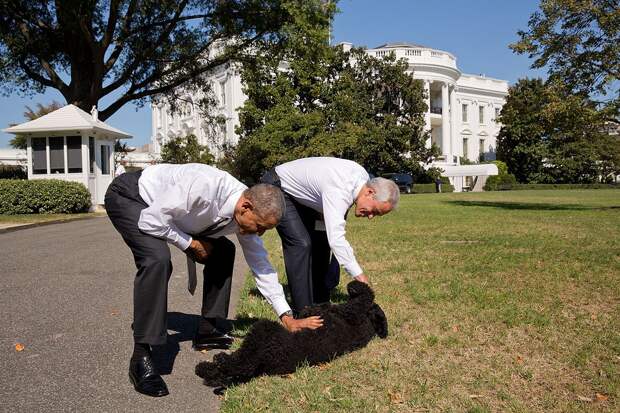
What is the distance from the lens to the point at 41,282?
7906mm

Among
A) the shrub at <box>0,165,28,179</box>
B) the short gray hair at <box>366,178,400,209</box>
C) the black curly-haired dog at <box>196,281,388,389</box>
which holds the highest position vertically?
the shrub at <box>0,165,28,179</box>

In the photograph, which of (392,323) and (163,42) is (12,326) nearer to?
(392,323)

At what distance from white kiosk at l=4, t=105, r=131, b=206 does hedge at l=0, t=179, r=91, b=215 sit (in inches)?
67.6

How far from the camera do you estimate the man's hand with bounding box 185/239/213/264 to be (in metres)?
4.09

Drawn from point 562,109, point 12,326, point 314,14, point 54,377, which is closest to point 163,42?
point 314,14

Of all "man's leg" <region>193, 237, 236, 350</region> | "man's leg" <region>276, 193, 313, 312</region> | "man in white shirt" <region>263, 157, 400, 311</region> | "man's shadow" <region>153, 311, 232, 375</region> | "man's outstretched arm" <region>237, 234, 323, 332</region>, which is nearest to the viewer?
"man's outstretched arm" <region>237, 234, 323, 332</region>

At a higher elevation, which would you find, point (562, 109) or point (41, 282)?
point (562, 109)

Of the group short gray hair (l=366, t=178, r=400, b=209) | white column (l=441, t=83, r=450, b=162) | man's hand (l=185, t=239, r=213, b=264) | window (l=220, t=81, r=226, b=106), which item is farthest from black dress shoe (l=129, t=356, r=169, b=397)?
white column (l=441, t=83, r=450, b=162)

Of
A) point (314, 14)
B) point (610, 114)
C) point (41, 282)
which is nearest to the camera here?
point (41, 282)

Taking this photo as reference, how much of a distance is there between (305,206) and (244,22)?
20.3 m

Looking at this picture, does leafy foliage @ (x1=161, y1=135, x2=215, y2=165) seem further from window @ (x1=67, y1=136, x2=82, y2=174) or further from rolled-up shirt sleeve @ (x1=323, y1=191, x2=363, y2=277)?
rolled-up shirt sleeve @ (x1=323, y1=191, x2=363, y2=277)

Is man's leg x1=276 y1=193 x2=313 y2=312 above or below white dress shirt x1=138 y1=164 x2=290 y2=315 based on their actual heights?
below

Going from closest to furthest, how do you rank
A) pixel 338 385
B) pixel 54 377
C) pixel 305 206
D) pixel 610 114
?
pixel 338 385
pixel 54 377
pixel 305 206
pixel 610 114

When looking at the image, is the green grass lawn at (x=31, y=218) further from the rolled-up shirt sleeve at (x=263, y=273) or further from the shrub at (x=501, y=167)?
the shrub at (x=501, y=167)
